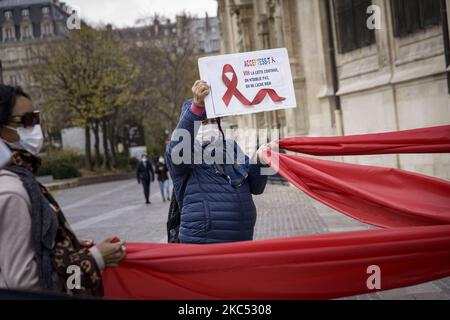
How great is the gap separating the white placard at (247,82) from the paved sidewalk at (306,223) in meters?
3.03

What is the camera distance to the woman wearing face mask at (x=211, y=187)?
5324mm

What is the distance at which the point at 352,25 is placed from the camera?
70.0 feet

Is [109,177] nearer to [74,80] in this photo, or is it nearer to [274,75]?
[74,80]

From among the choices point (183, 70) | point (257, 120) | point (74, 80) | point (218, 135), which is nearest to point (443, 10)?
point (218, 135)

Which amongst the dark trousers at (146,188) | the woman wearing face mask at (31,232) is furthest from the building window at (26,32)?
the woman wearing face mask at (31,232)

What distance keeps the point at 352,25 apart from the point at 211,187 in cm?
1679

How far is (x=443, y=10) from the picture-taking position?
14758 mm

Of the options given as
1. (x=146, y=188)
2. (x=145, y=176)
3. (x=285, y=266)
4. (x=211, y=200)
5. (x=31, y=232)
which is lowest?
(x=146, y=188)

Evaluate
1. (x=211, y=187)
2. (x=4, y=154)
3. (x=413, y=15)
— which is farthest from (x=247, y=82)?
(x=413, y=15)

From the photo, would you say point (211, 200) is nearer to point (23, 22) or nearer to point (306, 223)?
point (306, 223)

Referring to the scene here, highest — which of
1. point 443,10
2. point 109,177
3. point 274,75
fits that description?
point 443,10

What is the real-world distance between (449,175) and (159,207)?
440 inches

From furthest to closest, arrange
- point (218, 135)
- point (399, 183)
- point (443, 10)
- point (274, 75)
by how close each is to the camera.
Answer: point (443, 10) → point (399, 183) → point (218, 135) → point (274, 75)
